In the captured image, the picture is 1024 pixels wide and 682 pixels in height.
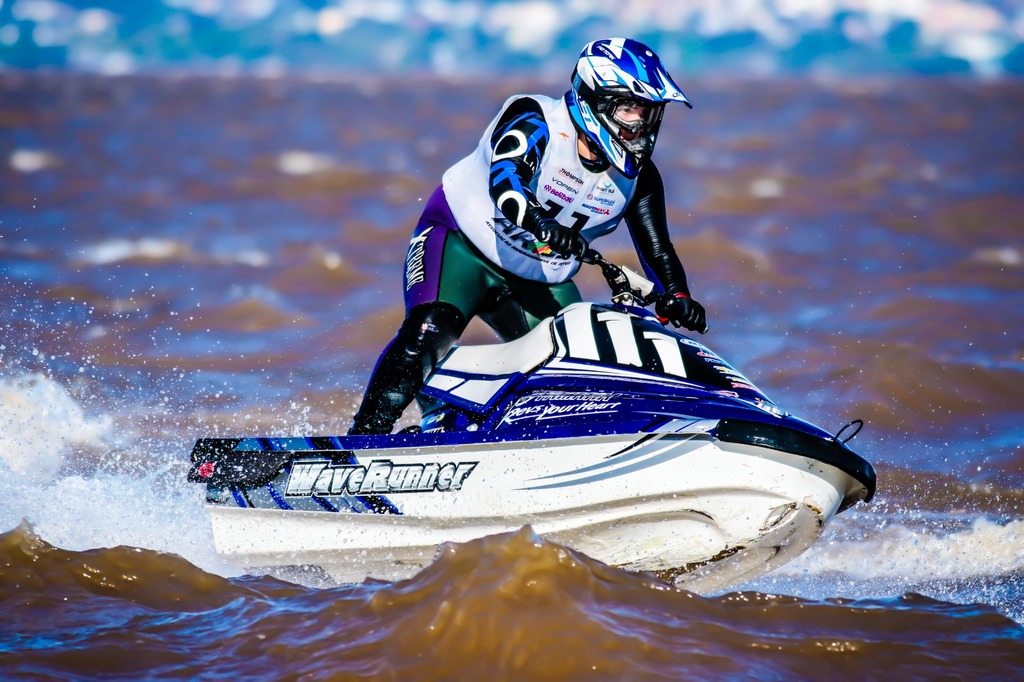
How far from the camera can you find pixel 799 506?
4387mm

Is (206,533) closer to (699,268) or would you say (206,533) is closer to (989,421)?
(989,421)

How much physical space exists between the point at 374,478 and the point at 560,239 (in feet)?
4.06

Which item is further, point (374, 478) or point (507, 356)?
point (507, 356)

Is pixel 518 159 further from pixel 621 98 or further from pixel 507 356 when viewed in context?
pixel 507 356

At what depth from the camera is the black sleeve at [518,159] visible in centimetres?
498

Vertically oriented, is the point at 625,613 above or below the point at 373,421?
below

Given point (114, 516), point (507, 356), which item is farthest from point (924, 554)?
point (114, 516)

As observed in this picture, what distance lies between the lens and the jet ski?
438cm

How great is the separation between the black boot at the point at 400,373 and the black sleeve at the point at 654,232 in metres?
1.13

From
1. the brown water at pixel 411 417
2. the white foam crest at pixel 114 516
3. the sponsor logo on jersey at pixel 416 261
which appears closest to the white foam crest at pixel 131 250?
the brown water at pixel 411 417

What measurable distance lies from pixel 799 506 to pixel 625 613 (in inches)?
29.5

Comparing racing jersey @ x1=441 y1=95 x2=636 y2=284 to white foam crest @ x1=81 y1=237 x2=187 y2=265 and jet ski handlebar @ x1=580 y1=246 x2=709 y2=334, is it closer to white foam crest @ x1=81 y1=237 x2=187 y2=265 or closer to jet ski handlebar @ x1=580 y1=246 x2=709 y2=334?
jet ski handlebar @ x1=580 y1=246 x2=709 y2=334

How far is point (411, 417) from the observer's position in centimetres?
841

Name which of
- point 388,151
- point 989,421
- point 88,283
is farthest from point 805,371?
point 388,151
